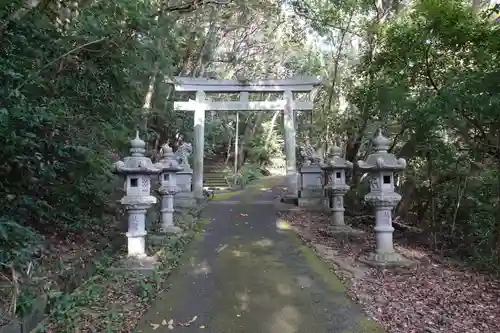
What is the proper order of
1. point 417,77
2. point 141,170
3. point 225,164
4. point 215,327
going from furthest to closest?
point 225,164
point 417,77
point 141,170
point 215,327

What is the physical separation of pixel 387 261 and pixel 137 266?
11.9 feet

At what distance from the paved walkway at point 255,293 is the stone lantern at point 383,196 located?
0.97 metres

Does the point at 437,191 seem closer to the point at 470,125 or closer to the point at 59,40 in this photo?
the point at 470,125

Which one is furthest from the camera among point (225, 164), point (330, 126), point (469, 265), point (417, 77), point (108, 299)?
point (225, 164)

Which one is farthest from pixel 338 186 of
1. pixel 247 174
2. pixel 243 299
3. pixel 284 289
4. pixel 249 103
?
pixel 247 174

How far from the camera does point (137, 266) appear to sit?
545 centimetres

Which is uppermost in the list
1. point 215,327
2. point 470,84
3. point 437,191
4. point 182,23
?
point 182,23

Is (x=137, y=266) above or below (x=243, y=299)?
above

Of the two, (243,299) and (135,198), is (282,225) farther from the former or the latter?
(243,299)

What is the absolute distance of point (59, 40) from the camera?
15.4ft

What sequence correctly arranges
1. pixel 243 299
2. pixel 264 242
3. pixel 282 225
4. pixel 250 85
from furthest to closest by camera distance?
pixel 250 85
pixel 282 225
pixel 264 242
pixel 243 299

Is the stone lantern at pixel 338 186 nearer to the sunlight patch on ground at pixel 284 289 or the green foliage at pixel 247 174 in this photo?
the sunlight patch on ground at pixel 284 289

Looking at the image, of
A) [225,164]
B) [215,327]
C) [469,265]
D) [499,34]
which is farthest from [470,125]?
[225,164]

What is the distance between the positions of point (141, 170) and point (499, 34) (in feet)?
18.8
